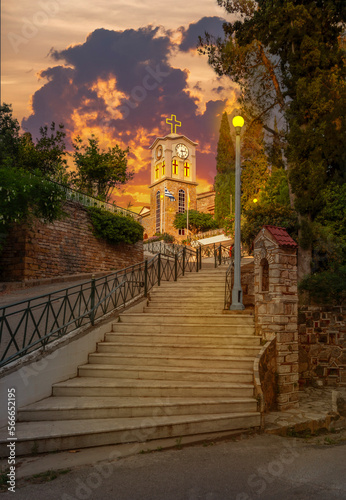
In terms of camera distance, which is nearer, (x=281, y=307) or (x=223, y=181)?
(x=281, y=307)

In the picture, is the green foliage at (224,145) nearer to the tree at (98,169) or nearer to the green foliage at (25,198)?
the tree at (98,169)

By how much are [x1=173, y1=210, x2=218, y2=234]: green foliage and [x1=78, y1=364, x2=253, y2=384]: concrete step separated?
3624cm

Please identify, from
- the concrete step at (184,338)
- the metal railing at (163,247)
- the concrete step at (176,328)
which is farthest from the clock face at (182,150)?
the concrete step at (184,338)

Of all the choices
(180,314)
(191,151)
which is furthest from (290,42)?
(191,151)

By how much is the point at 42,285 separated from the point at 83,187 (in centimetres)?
1464

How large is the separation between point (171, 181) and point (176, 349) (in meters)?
39.3

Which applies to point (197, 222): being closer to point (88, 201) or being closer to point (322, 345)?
point (88, 201)

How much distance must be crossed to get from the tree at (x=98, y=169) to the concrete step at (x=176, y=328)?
21.3 m

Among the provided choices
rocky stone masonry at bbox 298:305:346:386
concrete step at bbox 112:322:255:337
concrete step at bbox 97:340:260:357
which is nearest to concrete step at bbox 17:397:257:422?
concrete step at bbox 97:340:260:357

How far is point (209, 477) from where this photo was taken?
14.1 feet

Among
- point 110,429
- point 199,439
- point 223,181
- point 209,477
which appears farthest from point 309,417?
point 223,181

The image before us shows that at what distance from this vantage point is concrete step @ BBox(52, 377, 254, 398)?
6559mm

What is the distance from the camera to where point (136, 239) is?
82.9 ft

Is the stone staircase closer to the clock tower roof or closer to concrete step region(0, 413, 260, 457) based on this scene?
concrete step region(0, 413, 260, 457)
